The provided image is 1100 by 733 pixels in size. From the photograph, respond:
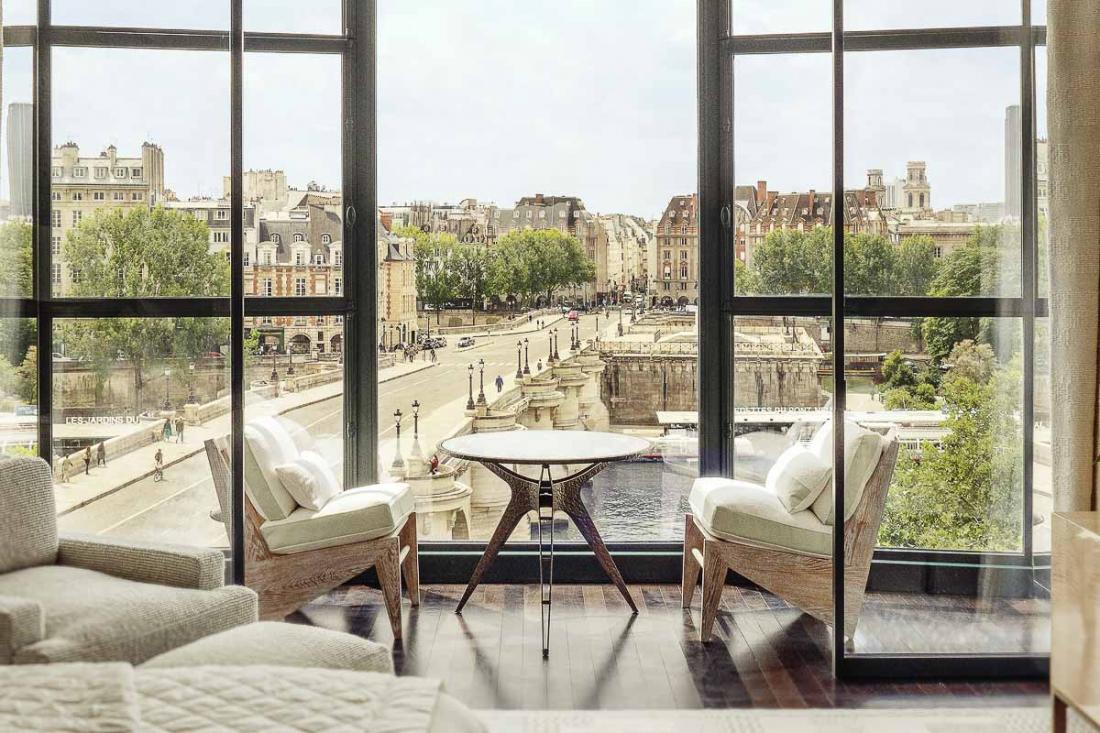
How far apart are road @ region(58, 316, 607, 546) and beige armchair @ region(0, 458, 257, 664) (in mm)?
938

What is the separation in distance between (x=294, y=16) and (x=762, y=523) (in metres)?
2.90

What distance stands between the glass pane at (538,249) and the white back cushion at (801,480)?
0.74 m

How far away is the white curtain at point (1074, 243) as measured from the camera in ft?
10.4

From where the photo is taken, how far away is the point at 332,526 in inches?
147

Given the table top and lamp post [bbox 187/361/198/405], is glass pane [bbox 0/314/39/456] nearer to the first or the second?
lamp post [bbox 187/361/198/405]

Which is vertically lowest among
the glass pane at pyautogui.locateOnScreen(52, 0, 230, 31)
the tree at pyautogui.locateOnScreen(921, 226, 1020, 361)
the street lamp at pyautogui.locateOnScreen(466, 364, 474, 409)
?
the street lamp at pyautogui.locateOnScreen(466, 364, 474, 409)

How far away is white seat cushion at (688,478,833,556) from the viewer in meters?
3.62

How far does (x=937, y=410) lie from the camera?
3365 millimetres

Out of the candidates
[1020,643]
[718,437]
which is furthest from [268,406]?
[1020,643]

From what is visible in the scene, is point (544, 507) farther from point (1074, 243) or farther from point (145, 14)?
point (145, 14)

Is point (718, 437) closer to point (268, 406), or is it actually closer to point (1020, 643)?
point (1020, 643)

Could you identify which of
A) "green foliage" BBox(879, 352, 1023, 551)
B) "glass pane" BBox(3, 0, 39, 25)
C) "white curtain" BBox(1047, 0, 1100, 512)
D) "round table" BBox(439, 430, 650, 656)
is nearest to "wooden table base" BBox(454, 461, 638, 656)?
"round table" BBox(439, 430, 650, 656)

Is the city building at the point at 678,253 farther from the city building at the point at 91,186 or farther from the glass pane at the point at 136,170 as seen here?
the city building at the point at 91,186

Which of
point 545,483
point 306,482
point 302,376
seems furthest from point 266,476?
point 545,483
